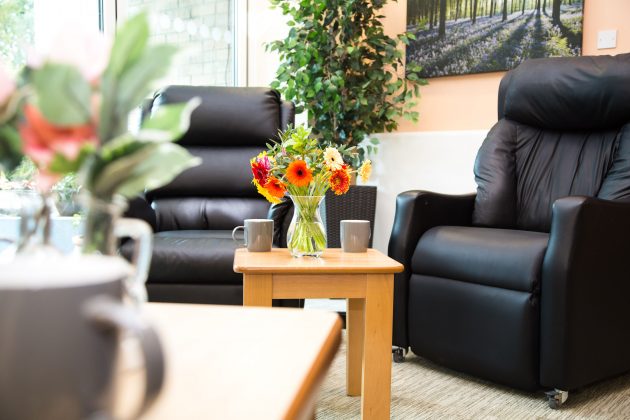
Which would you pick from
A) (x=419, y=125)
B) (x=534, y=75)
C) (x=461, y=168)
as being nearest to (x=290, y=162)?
(x=534, y=75)

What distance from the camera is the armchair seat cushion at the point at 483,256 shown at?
1.77m

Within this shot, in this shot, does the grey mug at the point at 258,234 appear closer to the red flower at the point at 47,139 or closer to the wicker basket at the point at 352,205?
the red flower at the point at 47,139

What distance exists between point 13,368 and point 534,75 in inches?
91.4

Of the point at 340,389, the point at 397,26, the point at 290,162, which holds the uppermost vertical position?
the point at 397,26

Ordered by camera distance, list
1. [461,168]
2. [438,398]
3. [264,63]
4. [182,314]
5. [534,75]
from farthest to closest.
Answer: [264,63]
[461,168]
[534,75]
[438,398]
[182,314]

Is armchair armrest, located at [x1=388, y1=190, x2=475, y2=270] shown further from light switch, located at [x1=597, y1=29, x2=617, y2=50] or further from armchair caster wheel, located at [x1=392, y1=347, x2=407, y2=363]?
light switch, located at [x1=597, y1=29, x2=617, y2=50]

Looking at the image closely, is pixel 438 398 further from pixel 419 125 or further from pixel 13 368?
pixel 419 125

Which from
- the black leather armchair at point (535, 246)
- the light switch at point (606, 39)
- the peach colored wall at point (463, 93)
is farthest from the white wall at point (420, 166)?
the light switch at point (606, 39)

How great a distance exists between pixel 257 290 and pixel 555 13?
245cm

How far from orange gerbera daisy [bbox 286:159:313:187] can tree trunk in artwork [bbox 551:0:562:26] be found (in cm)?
214

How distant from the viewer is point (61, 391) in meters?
0.38

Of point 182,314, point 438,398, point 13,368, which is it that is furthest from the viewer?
point 438,398

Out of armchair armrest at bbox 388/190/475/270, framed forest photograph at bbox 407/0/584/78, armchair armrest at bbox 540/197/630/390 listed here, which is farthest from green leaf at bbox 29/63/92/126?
framed forest photograph at bbox 407/0/584/78

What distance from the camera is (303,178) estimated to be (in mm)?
1645
